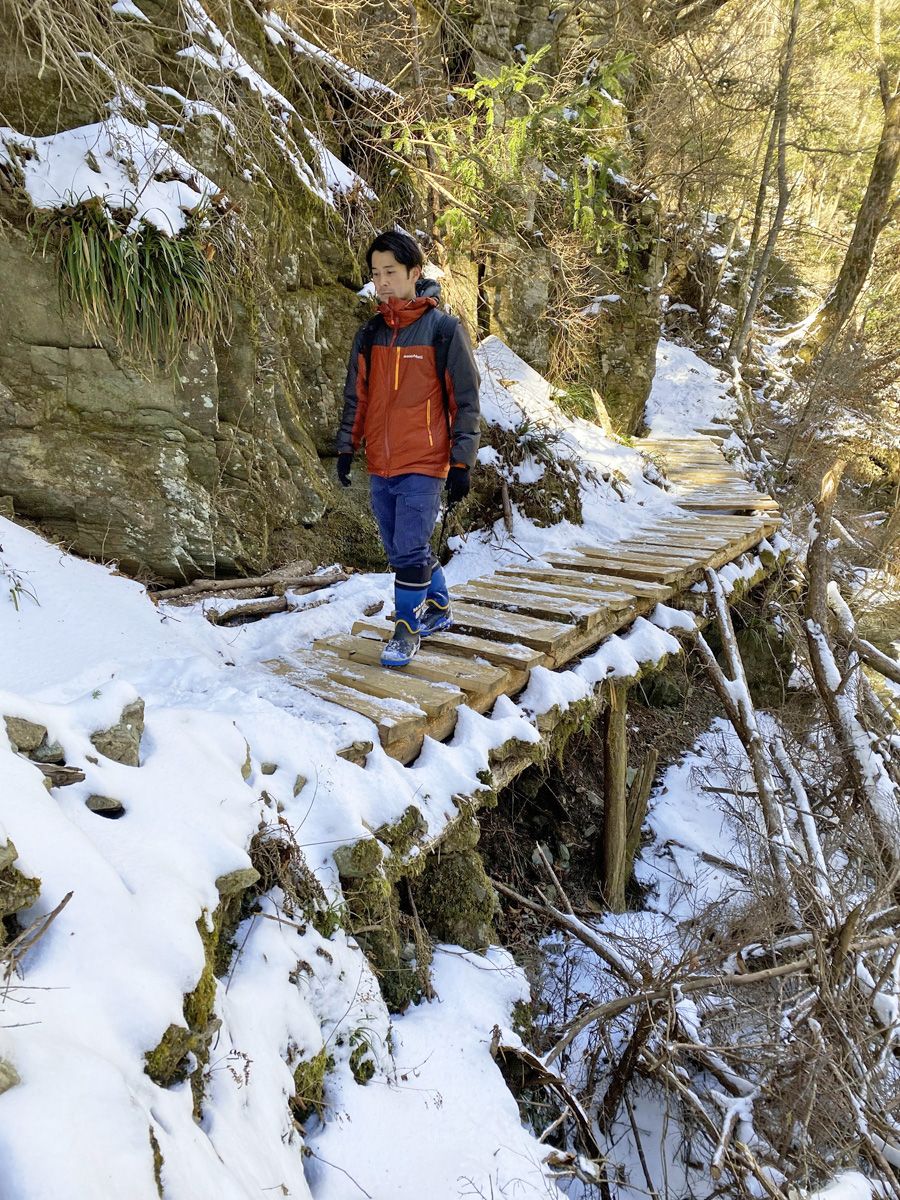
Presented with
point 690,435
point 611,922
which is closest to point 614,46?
point 690,435

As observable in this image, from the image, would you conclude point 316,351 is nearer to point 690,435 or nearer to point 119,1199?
point 119,1199

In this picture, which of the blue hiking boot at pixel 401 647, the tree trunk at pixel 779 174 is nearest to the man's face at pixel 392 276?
the blue hiking boot at pixel 401 647

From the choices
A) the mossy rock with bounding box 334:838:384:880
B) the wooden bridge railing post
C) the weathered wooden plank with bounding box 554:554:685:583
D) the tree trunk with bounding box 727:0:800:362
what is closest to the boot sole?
the mossy rock with bounding box 334:838:384:880

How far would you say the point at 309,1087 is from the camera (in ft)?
5.94

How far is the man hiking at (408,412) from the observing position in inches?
114

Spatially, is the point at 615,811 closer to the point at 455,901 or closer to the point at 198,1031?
the point at 455,901

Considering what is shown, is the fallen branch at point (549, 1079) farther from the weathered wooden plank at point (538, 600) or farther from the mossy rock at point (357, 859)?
the weathered wooden plank at point (538, 600)

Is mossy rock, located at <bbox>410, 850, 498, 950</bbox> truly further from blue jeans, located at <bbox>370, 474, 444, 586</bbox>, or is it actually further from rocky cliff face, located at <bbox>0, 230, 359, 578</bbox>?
rocky cliff face, located at <bbox>0, 230, 359, 578</bbox>

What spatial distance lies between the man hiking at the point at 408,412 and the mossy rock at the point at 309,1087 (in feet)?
5.68

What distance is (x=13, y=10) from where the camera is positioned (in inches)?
116

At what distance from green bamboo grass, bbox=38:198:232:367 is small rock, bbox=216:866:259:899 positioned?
110 inches

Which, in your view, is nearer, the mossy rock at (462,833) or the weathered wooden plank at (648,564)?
→ the mossy rock at (462,833)

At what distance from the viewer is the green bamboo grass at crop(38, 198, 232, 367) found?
3102 mm

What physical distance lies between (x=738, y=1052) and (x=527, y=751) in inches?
69.9
